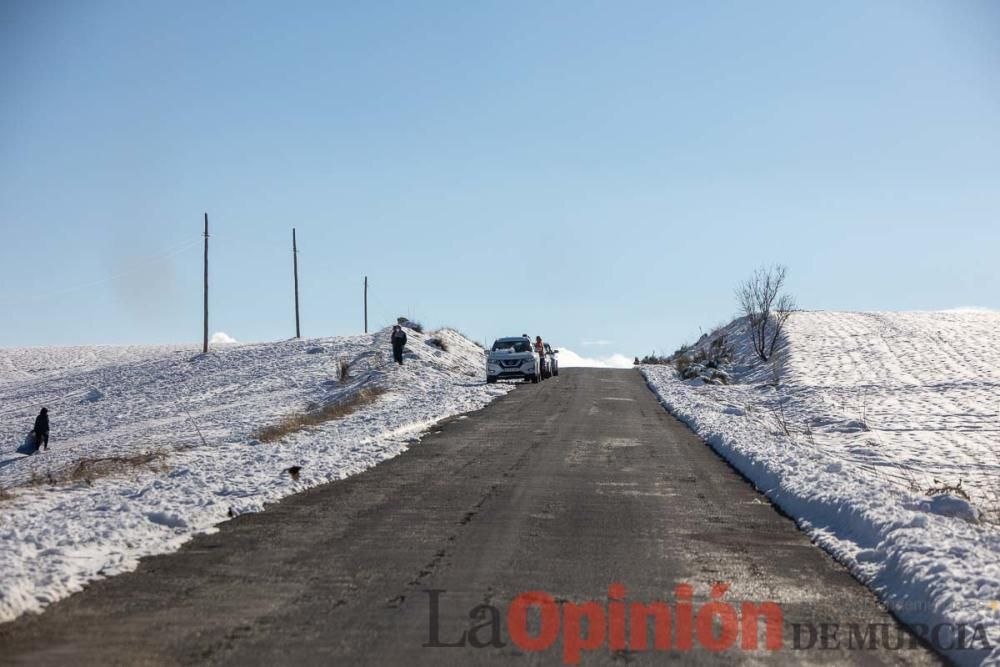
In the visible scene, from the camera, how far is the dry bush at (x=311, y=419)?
2022 cm

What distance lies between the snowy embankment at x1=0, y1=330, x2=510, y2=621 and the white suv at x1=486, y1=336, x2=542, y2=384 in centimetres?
147

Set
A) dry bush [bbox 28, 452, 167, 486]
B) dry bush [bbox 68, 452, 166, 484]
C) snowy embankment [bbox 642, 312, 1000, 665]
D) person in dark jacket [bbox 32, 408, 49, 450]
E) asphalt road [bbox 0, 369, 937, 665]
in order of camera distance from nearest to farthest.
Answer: asphalt road [bbox 0, 369, 937, 665] → snowy embankment [bbox 642, 312, 1000, 665] → dry bush [bbox 28, 452, 167, 486] → dry bush [bbox 68, 452, 166, 484] → person in dark jacket [bbox 32, 408, 49, 450]

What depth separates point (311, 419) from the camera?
80.3ft

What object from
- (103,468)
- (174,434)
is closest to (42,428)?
(174,434)

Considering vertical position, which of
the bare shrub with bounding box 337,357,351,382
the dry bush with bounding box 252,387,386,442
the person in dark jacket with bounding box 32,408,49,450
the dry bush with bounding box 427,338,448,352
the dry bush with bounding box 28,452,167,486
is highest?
the dry bush with bounding box 427,338,448,352

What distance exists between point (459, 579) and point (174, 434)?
23.1m

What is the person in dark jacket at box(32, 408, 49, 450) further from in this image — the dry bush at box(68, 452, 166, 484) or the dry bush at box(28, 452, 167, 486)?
the dry bush at box(68, 452, 166, 484)

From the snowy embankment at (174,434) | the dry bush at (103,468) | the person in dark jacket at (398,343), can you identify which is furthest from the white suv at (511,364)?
the dry bush at (103,468)

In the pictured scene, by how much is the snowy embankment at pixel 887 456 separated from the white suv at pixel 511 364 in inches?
209

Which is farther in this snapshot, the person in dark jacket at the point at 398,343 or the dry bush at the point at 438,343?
the dry bush at the point at 438,343

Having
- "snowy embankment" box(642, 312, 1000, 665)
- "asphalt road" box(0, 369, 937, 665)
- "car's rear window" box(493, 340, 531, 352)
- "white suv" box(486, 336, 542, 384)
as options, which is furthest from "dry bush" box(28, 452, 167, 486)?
"car's rear window" box(493, 340, 531, 352)

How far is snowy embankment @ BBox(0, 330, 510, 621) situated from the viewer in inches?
345

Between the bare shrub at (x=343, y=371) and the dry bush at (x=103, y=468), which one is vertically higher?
the bare shrub at (x=343, y=371)

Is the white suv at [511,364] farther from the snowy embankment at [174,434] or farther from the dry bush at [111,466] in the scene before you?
the dry bush at [111,466]
